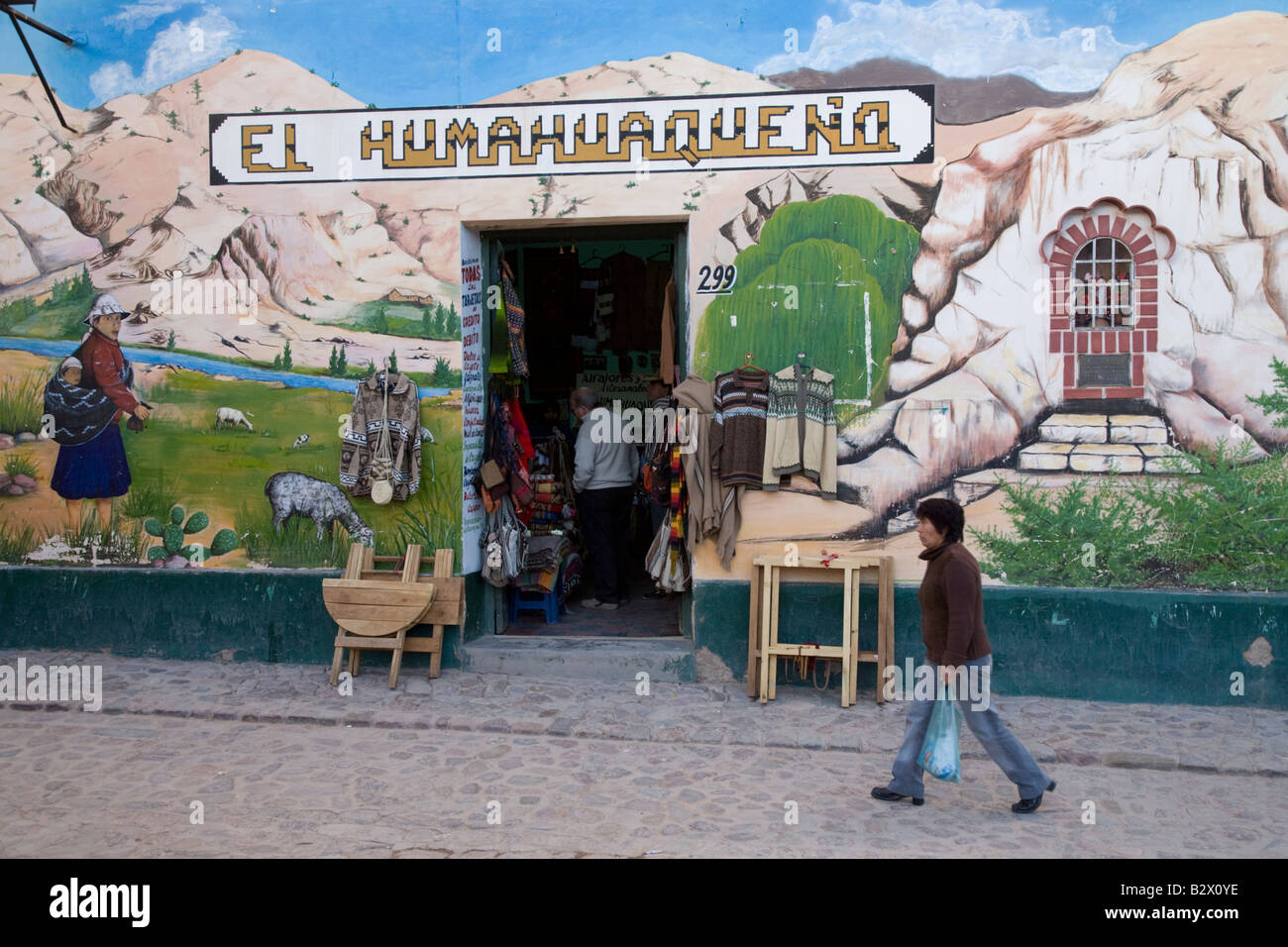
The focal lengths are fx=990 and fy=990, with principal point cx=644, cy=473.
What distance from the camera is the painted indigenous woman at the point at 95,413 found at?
24.6 ft

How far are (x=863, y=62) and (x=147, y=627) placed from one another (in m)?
6.60

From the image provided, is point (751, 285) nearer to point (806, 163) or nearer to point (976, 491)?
point (806, 163)

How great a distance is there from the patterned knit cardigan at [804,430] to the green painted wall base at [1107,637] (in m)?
0.79

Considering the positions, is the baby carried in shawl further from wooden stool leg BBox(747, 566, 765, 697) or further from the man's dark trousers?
wooden stool leg BBox(747, 566, 765, 697)

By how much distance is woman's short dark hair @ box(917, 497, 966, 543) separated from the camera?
15.6ft

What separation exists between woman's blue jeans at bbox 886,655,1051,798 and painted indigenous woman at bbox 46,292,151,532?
594cm

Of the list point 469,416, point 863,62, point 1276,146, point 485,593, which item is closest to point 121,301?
point 469,416

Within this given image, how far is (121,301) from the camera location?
748cm

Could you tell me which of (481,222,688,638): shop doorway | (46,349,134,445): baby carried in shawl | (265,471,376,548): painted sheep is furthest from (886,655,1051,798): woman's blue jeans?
(46,349,134,445): baby carried in shawl

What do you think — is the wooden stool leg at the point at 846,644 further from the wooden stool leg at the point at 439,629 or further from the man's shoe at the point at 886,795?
the wooden stool leg at the point at 439,629

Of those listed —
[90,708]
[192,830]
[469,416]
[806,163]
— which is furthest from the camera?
[469,416]

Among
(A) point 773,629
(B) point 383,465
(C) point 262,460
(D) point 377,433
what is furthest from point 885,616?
(C) point 262,460

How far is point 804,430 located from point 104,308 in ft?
17.4

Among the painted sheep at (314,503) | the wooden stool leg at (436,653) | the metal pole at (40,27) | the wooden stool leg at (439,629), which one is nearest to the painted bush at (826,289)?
the wooden stool leg at (439,629)
